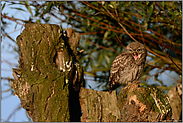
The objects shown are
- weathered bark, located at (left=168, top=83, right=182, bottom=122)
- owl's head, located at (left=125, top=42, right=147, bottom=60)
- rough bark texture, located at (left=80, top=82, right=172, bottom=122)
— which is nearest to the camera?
rough bark texture, located at (left=80, top=82, right=172, bottom=122)

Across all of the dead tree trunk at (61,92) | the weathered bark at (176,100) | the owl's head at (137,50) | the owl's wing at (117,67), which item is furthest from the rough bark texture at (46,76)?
the weathered bark at (176,100)

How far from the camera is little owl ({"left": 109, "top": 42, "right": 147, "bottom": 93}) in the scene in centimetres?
327

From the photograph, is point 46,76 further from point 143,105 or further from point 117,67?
point 117,67

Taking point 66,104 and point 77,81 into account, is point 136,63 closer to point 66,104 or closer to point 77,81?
point 77,81

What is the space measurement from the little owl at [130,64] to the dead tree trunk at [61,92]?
0.54m

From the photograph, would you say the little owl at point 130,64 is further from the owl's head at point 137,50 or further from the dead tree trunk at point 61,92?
the dead tree trunk at point 61,92

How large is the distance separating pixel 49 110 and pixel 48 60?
23.2 inches

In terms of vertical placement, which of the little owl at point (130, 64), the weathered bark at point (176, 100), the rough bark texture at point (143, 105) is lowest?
the weathered bark at point (176, 100)

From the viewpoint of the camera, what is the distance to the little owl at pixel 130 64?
10.7ft

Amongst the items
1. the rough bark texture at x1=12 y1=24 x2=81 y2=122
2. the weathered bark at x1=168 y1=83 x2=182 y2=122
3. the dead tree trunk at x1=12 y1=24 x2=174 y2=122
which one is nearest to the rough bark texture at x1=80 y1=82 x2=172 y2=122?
the dead tree trunk at x1=12 y1=24 x2=174 y2=122

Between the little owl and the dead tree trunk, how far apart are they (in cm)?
54

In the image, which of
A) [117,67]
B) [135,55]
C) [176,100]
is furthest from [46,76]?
[176,100]

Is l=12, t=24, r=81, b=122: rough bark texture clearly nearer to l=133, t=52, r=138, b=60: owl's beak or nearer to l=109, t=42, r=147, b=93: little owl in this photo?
l=109, t=42, r=147, b=93: little owl

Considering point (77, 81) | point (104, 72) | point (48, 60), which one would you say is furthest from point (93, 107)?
point (104, 72)
